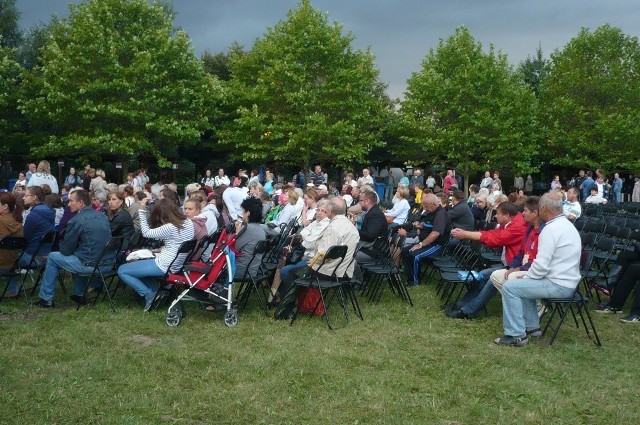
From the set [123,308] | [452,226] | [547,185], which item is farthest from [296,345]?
[547,185]

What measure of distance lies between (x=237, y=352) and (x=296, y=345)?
24.2 inches

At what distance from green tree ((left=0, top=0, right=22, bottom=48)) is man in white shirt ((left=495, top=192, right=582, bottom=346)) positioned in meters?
37.8

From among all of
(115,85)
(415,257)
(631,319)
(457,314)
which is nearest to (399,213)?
(415,257)

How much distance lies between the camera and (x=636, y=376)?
5.93 meters

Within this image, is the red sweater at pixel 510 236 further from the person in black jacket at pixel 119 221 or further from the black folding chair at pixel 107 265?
the person in black jacket at pixel 119 221

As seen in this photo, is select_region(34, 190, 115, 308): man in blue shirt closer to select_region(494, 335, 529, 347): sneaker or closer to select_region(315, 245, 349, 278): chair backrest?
select_region(315, 245, 349, 278): chair backrest

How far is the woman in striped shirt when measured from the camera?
26.4 ft

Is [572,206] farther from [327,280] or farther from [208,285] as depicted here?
[208,285]

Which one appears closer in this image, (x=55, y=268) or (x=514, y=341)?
(x=514, y=341)

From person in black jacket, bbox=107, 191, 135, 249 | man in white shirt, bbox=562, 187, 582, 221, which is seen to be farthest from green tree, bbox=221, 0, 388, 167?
person in black jacket, bbox=107, 191, 135, 249

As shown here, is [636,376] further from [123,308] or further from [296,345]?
[123,308]

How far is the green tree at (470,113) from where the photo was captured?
122 feet

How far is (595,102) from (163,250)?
3743 centimetres

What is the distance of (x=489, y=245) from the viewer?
8.21 m
